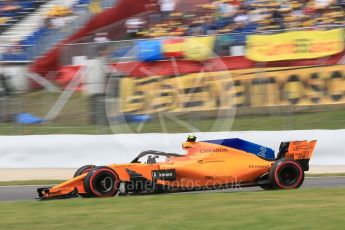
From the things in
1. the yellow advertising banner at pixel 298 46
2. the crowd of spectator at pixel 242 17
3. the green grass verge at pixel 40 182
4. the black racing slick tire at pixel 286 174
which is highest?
the crowd of spectator at pixel 242 17

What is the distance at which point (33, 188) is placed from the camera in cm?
1259

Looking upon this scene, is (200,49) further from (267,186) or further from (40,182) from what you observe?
(267,186)

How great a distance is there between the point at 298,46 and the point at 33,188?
6959 millimetres

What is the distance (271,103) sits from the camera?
15.3 metres

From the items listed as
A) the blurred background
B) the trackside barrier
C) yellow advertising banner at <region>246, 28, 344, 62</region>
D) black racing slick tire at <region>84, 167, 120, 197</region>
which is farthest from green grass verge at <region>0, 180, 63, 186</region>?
yellow advertising banner at <region>246, 28, 344, 62</region>

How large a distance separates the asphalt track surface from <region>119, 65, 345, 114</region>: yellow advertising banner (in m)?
2.71

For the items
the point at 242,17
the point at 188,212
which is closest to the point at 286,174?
the point at 188,212

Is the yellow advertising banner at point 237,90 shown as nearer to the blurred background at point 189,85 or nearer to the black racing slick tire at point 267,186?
the blurred background at point 189,85

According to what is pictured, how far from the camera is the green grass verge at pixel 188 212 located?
21.7 feet

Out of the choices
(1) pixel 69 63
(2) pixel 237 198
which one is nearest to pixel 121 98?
(1) pixel 69 63

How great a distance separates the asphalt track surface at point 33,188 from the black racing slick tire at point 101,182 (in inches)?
62.5

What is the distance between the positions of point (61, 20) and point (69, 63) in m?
4.48

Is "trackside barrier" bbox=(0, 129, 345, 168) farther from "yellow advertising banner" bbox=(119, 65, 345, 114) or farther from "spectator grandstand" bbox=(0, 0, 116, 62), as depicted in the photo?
"spectator grandstand" bbox=(0, 0, 116, 62)

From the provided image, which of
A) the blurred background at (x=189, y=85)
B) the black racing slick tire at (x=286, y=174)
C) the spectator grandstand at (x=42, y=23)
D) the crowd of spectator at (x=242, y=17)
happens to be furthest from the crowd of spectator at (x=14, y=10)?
the black racing slick tire at (x=286, y=174)
